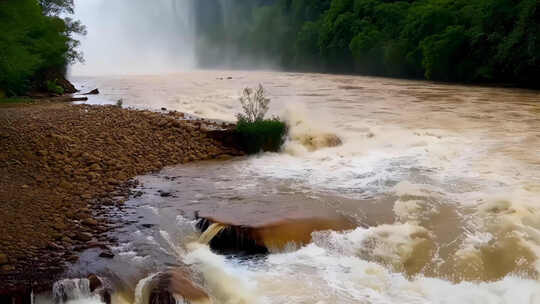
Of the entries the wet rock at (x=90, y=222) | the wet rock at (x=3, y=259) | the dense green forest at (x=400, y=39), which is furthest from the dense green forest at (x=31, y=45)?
the dense green forest at (x=400, y=39)

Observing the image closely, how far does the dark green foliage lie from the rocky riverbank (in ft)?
1.46

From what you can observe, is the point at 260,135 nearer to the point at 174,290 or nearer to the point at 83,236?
the point at 83,236

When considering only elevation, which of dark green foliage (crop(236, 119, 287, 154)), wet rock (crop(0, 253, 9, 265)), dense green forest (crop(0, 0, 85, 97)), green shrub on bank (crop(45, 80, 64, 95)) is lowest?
wet rock (crop(0, 253, 9, 265))

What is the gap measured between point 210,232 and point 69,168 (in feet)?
12.8

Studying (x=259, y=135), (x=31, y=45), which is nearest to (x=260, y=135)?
(x=259, y=135)

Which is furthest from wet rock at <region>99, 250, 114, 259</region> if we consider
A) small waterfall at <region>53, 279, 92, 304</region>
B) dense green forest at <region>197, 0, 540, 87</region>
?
dense green forest at <region>197, 0, 540, 87</region>

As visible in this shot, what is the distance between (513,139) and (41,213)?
1192 centimetres

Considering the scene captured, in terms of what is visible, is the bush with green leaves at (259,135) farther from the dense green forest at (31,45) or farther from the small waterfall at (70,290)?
the small waterfall at (70,290)

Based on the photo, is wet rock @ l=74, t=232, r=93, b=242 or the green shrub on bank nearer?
wet rock @ l=74, t=232, r=93, b=242

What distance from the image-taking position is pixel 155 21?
A: 11894 centimetres

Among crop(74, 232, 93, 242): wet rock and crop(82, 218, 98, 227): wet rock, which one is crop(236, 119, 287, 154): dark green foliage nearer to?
crop(82, 218, 98, 227): wet rock

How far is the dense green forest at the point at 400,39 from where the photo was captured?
109 ft

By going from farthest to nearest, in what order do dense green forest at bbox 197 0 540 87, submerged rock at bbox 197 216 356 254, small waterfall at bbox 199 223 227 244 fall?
dense green forest at bbox 197 0 540 87, small waterfall at bbox 199 223 227 244, submerged rock at bbox 197 216 356 254

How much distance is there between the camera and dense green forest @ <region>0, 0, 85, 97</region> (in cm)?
1533
